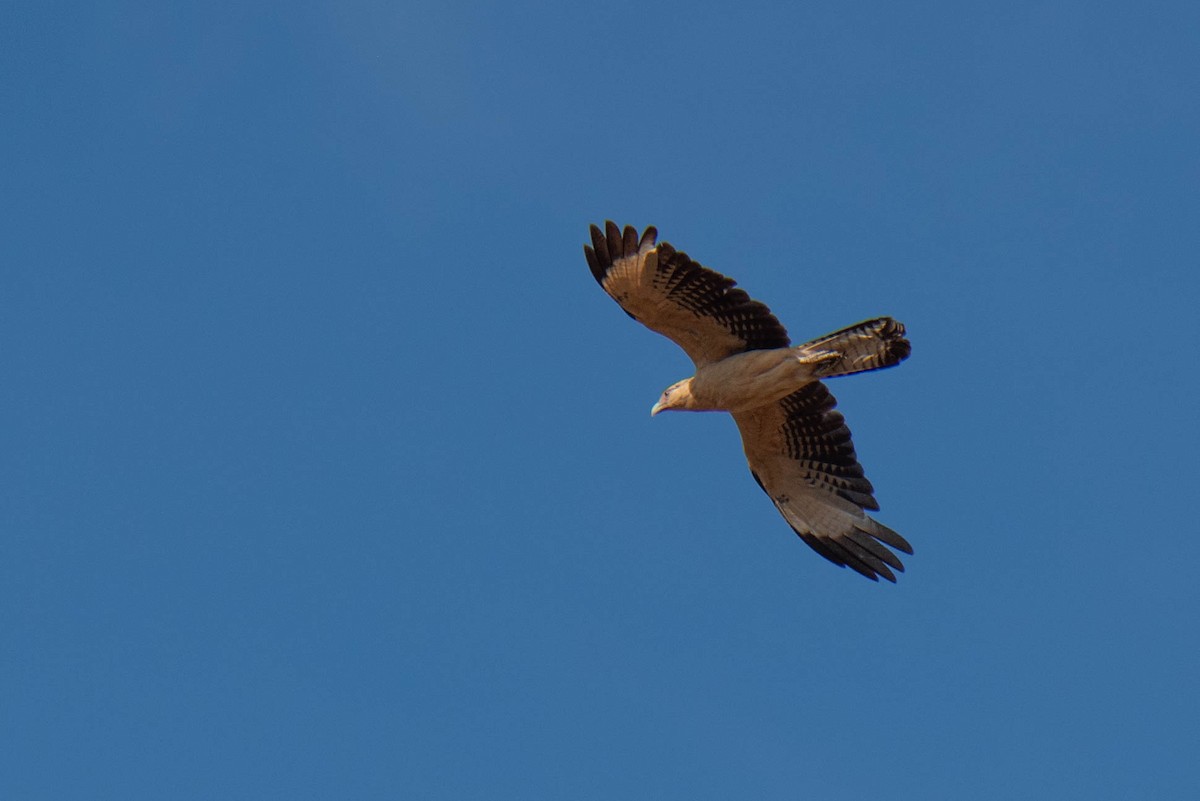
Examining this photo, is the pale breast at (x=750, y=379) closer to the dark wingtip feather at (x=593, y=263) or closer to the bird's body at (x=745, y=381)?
the bird's body at (x=745, y=381)

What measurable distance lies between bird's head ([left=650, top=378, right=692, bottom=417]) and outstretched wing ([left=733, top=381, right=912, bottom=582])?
0.74 metres

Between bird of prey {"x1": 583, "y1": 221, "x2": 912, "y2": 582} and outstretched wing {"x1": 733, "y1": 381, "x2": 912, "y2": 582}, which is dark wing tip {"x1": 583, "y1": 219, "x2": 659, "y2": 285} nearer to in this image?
bird of prey {"x1": 583, "y1": 221, "x2": 912, "y2": 582}

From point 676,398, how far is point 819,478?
175 centimetres

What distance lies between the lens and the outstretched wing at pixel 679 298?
1241cm

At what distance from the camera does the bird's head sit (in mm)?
13281

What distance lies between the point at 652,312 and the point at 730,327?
0.67m

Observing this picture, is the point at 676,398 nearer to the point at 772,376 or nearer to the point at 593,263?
the point at 772,376

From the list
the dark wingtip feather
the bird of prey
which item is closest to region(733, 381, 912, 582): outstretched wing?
the bird of prey

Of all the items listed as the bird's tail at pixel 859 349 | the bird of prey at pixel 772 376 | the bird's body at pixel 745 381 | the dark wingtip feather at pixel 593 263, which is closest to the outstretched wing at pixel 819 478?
the bird of prey at pixel 772 376

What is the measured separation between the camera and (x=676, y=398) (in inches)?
526

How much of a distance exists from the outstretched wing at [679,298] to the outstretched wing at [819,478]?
1.01 m

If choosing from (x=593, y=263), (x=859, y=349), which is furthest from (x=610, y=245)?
(x=859, y=349)

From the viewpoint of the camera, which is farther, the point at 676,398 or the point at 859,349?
the point at 676,398

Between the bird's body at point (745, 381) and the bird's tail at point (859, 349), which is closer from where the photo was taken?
the bird's tail at point (859, 349)
